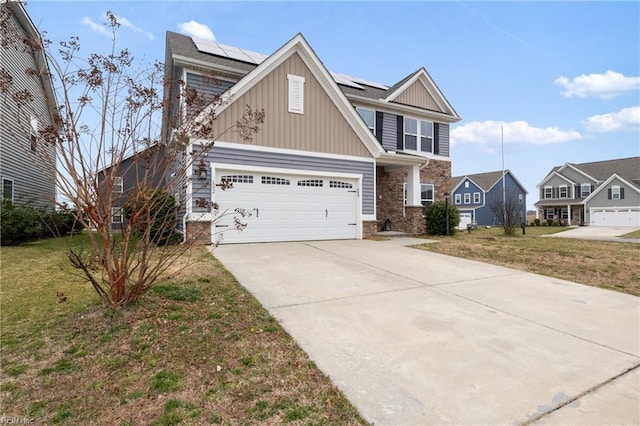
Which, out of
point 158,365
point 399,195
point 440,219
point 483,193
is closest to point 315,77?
point 399,195

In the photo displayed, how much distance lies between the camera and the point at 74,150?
3867 millimetres

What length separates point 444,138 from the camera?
59.1 feet

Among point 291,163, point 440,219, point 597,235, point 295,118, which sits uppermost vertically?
point 295,118

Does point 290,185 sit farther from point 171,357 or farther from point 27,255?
point 171,357

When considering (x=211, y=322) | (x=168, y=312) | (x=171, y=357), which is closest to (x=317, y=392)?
(x=171, y=357)

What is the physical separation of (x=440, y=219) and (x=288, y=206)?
716 centimetres

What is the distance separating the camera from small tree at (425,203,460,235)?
1436cm

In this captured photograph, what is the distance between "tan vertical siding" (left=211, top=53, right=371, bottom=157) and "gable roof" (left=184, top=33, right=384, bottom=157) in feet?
0.45

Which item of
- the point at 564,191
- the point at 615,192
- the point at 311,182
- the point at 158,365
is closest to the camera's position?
the point at 158,365

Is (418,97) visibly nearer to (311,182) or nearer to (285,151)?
(311,182)

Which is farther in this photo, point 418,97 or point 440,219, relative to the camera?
point 418,97

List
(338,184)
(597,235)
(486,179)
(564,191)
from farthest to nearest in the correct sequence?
1. (486,179)
2. (564,191)
3. (597,235)
4. (338,184)

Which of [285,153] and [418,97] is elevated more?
[418,97]

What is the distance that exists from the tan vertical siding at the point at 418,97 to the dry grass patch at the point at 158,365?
1481 centimetres
